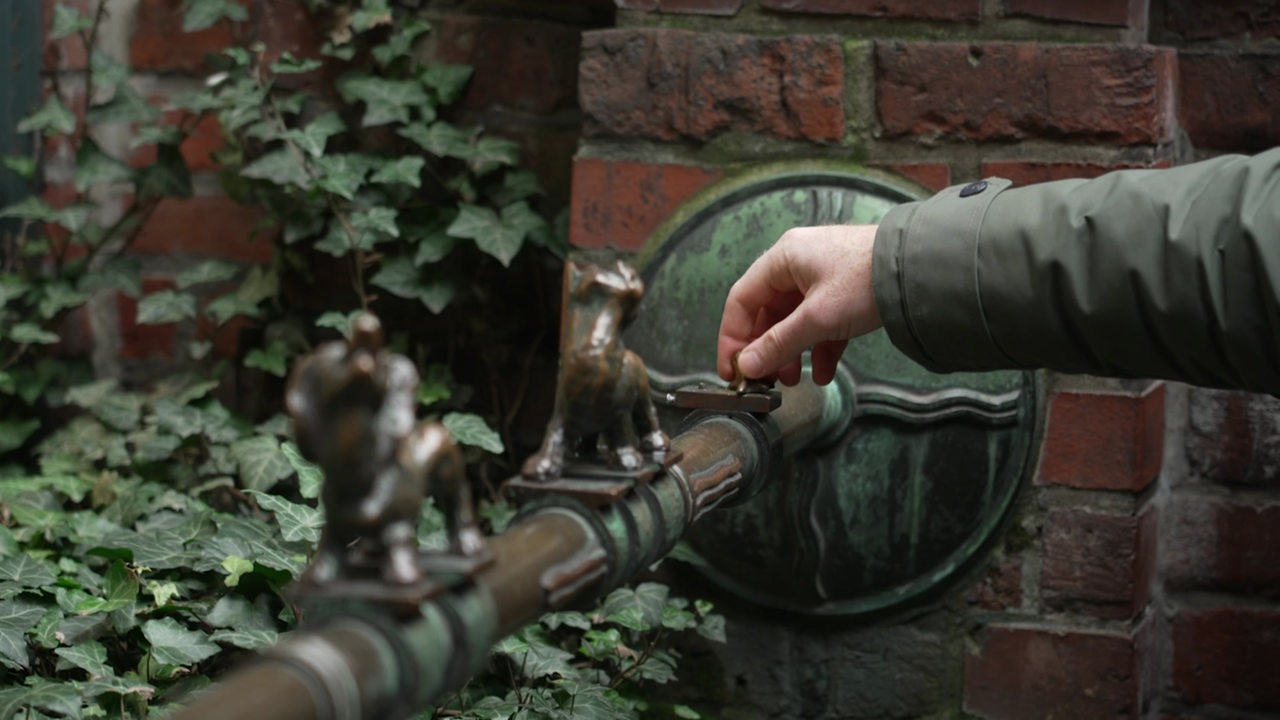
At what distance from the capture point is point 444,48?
1.56m

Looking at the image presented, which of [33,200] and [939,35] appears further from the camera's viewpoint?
[33,200]

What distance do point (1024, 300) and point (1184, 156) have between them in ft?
1.81

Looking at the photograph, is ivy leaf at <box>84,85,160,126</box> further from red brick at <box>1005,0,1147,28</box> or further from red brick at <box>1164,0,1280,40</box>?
red brick at <box>1164,0,1280,40</box>

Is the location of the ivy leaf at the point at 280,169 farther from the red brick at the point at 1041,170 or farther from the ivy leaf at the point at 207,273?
the red brick at the point at 1041,170

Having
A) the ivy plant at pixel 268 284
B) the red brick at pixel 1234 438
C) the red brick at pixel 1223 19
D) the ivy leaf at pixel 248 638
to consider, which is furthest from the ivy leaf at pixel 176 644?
the red brick at pixel 1223 19

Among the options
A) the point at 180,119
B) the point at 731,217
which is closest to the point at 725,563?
the point at 731,217

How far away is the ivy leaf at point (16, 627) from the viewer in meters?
0.98

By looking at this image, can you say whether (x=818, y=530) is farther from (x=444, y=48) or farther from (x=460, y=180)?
(x=444, y=48)

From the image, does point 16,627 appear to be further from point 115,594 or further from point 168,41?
point 168,41

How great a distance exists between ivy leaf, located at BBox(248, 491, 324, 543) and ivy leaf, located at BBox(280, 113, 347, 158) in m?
0.48

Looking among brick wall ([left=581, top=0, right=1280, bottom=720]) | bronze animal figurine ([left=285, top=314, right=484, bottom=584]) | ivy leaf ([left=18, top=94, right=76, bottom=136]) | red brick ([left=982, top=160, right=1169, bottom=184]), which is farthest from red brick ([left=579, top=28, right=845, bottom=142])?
bronze animal figurine ([left=285, top=314, right=484, bottom=584])

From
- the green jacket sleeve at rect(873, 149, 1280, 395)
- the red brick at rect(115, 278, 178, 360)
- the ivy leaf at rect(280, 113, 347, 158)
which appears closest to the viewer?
the green jacket sleeve at rect(873, 149, 1280, 395)

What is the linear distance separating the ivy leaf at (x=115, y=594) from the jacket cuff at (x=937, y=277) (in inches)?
24.5

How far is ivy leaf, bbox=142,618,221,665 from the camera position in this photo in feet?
3.29
